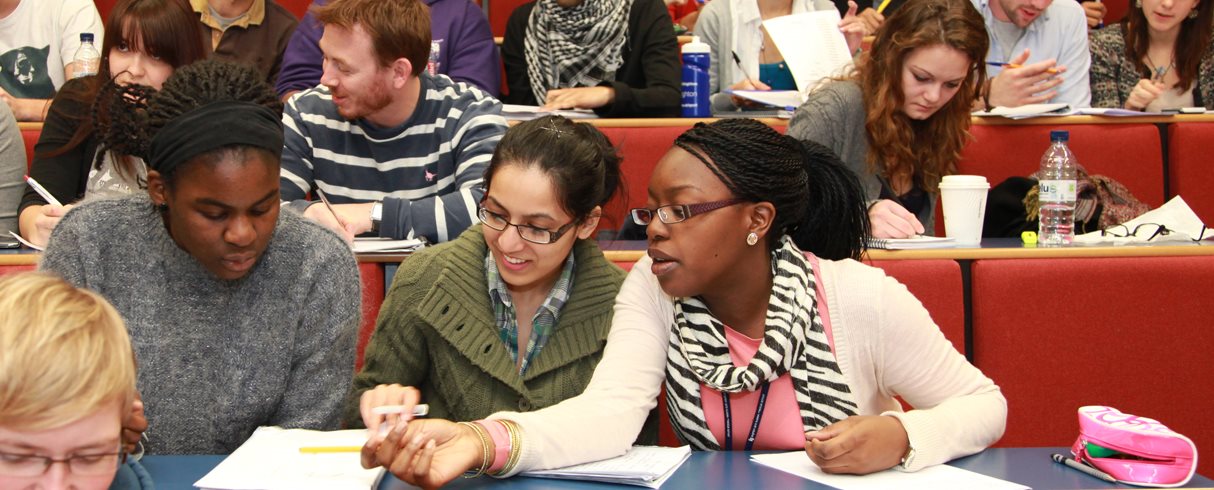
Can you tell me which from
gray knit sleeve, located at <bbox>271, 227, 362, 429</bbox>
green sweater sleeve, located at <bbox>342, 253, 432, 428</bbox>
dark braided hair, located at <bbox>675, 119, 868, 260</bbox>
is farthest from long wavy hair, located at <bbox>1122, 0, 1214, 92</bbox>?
gray knit sleeve, located at <bbox>271, 227, 362, 429</bbox>

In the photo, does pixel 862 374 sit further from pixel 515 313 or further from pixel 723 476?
pixel 515 313

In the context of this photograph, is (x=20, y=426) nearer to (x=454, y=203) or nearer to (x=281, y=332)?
(x=281, y=332)

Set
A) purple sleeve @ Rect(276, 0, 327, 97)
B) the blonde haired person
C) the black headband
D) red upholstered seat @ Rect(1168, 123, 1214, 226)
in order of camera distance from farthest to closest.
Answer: purple sleeve @ Rect(276, 0, 327, 97), red upholstered seat @ Rect(1168, 123, 1214, 226), the black headband, the blonde haired person

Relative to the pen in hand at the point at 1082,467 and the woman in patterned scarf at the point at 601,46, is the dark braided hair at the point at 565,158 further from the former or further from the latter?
the woman in patterned scarf at the point at 601,46

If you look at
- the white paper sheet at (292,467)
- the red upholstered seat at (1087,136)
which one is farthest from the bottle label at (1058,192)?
the white paper sheet at (292,467)

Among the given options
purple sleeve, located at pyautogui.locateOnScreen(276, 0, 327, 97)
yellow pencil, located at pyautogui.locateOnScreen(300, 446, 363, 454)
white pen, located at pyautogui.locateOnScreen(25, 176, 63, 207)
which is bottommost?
yellow pencil, located at pyautogui.locateOnScreen(300, 446, 363, 454)

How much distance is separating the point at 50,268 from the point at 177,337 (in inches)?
8.2

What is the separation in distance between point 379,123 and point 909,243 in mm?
1289

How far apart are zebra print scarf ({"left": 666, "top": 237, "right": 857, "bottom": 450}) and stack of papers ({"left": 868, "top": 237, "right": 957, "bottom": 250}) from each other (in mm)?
758

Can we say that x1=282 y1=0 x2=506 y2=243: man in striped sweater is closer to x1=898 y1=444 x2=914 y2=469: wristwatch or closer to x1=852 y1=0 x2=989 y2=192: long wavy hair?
x1=852 y1=0 x2=989 y2=192: long wavy hair

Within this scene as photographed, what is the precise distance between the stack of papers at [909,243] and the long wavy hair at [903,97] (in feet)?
1.28

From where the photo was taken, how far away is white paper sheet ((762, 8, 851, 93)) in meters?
3.43

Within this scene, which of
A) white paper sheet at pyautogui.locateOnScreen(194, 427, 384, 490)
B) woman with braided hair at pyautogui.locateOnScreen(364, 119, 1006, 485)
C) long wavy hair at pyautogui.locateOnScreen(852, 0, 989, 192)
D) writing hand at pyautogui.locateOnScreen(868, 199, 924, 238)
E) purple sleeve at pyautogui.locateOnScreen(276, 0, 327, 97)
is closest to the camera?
white paper sheet at pyautogui.locateOnScreen(194, 427, 384, 490)

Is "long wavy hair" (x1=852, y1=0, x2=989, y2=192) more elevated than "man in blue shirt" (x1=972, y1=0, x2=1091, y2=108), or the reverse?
"man in blue shirt" (x1=972, y1=0, x2=1091, y2=108)
